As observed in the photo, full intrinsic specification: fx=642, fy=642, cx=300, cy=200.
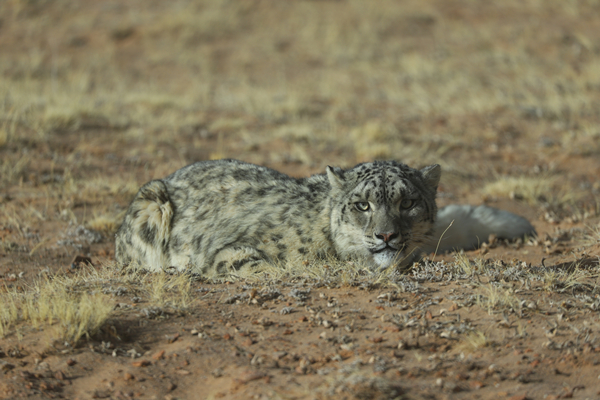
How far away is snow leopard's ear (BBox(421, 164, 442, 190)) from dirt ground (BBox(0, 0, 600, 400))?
920mm

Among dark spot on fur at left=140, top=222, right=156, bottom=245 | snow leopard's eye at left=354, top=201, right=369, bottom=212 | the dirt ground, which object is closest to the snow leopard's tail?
the dirt ground

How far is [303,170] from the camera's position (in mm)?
11609

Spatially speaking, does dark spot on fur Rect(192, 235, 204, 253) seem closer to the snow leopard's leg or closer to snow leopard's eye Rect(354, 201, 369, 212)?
the snow leopard's leg

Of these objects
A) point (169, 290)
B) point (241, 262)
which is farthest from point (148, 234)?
point (169, 290)

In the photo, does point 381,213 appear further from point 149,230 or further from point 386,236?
point 149,230

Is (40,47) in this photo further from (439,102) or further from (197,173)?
(197,173)

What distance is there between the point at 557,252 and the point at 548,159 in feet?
17.0

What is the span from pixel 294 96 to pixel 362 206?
11040mm

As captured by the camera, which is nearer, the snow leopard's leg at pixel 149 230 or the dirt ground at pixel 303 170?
the dirt ground at pixel 303 170

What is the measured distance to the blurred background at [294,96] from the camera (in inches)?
428

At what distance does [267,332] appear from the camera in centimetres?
512

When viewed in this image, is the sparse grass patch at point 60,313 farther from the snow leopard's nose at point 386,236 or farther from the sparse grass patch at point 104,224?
the sparse grass patch at point 104,224

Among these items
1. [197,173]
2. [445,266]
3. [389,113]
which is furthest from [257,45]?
[445,266]

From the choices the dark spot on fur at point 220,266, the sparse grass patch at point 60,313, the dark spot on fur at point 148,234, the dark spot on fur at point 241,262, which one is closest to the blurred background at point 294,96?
the dark spot on fur at point 148,234
